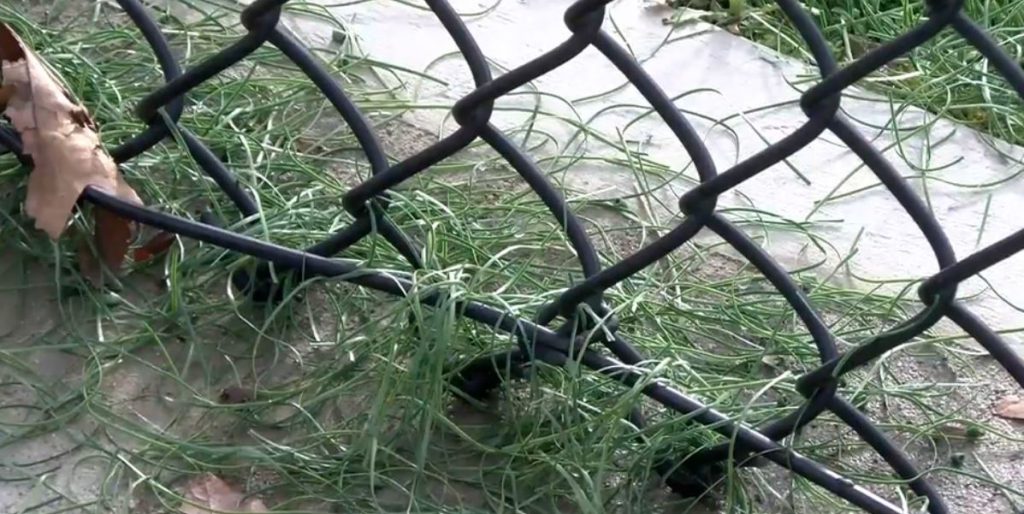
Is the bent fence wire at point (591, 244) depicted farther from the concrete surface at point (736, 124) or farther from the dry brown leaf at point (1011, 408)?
the concrete surface at point (736, 124)

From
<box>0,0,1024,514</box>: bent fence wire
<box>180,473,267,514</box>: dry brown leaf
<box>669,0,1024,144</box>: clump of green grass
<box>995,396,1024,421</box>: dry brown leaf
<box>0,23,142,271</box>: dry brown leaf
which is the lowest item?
<box>180,473,267,514</box>: dry brown leaf

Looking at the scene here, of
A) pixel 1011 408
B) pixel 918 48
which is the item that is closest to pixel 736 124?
pixel 918 48

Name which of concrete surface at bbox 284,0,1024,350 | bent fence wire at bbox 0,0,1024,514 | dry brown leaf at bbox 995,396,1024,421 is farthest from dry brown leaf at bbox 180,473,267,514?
dry brown leaf at bbox 995,396,1024,421

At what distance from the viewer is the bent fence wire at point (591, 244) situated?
107cm

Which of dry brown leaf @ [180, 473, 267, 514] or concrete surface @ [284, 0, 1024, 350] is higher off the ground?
concrete surface @ [284, 0, 1024, 350]

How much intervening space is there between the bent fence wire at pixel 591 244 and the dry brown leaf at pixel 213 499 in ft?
0.74

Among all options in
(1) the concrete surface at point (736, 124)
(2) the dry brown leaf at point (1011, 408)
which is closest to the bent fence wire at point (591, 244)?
(2) the dry brown leaf at point (1011, 408)

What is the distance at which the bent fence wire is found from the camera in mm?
1068

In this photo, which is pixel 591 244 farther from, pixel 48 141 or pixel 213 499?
pixel 48 141

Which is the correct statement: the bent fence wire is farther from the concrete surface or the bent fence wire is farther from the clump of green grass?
the clump of green grass

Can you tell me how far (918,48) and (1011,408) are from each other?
2.38 feet

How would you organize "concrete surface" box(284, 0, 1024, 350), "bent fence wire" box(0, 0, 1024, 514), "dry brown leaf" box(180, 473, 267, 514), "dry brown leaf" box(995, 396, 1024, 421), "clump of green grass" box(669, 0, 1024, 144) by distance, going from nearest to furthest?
"bent fence wire" box(0, 0, 1024, 514)
"dry brown leaf" box(180, 473, 267, 514)
"dry brown leaf" box(995, 396, 1024, 421)
"concrete surface" box(284, 0, 1024, 350)
"clump of green grass" box(669, 0, 1024, 144)

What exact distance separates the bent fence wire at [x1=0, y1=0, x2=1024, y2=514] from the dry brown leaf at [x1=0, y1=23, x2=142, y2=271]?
0.02m

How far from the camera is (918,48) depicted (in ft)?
6.58
